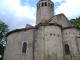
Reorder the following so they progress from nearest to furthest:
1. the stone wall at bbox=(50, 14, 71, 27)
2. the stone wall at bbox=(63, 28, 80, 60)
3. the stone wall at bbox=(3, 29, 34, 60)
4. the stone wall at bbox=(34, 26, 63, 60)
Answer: the stone wall at bbox=(34, 26, 63, 60)
the stone wall at bbox=(63, 28, 80, 60)
the stone wall at bbox=(3, 29, 34, 60)
the stone wall at bbox=(50, 14, 71, 27)

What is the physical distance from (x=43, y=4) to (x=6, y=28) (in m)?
10.9

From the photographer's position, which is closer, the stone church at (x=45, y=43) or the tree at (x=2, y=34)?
the stone church at (x=45, y=43)

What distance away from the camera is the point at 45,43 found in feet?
60.4

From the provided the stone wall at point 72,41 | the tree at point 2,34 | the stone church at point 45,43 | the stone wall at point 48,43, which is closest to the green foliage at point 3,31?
the tree at point 2,34

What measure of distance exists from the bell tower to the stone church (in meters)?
4.07

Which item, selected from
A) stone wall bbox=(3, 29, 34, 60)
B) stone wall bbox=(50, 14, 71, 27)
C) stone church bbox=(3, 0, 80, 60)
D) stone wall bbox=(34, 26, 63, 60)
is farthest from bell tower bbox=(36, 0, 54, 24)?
stone wall bbox=(34, 26, 63, 60)

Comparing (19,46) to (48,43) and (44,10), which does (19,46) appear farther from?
(44,10)

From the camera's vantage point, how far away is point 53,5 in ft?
93.4

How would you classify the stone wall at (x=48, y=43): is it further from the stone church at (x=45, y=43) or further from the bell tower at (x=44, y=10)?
the bell tower at (x=44, y=10)

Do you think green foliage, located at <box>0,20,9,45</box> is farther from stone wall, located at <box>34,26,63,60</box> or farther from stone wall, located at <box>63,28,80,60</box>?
stone wall, located at <box>63,28,80,60</box>

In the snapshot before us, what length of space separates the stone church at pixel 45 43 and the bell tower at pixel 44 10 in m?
4.07

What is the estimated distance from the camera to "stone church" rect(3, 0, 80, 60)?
18188 mm

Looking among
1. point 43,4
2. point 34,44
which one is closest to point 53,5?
point 43,4

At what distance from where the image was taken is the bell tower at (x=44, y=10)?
1025 inches
